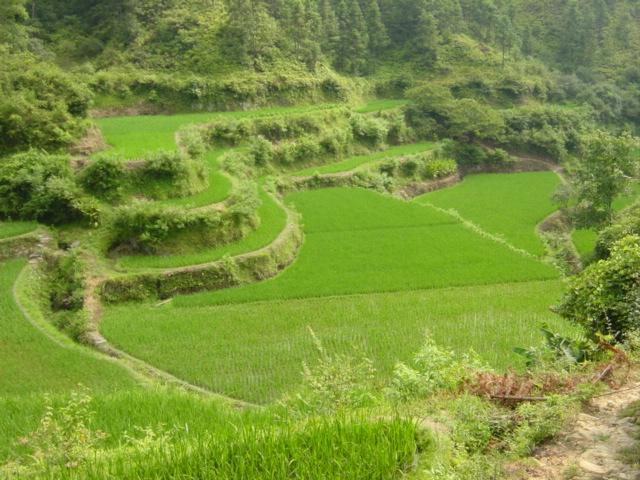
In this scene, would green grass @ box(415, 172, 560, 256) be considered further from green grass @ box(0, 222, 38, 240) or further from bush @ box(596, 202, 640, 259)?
green grass @ box(0, 222, 38, 240)

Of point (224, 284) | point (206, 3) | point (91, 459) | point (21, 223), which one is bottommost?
point (224, 284)

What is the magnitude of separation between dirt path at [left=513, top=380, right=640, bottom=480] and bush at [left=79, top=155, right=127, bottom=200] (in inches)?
611

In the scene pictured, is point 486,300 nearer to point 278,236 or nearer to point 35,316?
point 278,236

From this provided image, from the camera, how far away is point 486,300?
1481 cm

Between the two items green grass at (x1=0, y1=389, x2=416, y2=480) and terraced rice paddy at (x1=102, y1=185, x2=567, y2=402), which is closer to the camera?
green grass at (x1=0, y1=389, x2=416, y2=480)

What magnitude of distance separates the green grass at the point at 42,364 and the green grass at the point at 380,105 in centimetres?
2834

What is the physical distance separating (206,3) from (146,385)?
3098cm

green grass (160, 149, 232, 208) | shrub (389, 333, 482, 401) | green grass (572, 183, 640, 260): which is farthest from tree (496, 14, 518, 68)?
shrub (389, 333, 482, 401)

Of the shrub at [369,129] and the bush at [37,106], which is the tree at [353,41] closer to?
the shrub at [369,129]

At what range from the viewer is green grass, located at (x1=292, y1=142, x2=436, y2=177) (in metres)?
28.8

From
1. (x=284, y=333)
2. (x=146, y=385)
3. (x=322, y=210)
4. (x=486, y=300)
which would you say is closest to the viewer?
(x=146, y=385)

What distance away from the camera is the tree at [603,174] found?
2308 cm

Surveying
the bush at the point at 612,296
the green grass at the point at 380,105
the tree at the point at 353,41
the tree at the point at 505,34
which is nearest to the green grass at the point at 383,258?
the bush at the point at 612,296

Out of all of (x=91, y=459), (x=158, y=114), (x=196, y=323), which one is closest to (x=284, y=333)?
(x=196, y=323)
